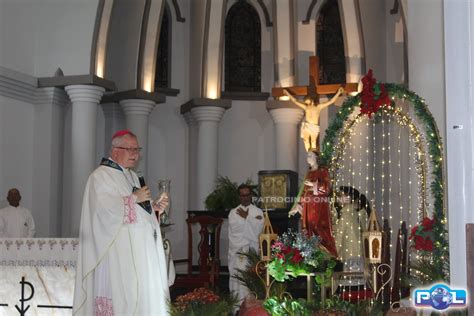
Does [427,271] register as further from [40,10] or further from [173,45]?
[173,45]

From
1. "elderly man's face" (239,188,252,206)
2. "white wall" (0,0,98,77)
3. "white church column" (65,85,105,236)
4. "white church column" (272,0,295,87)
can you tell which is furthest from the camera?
"white church column" (272,0,295,87)

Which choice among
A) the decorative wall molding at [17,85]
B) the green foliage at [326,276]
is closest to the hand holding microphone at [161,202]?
the green foliage at [326,276]

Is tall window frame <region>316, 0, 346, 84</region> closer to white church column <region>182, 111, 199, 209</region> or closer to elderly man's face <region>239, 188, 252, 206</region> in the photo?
white church column <region>182, 111, 199, 209</region>

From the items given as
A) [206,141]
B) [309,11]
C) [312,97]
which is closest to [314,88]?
[312,97]

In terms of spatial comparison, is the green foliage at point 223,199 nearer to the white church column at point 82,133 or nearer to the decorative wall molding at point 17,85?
the white church column at point 82,133

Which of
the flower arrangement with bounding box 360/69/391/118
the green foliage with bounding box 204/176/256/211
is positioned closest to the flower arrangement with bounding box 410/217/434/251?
the flower arrangement with bounding box 360/69/391/118

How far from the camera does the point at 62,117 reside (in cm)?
1540

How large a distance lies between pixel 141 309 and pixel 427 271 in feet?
9.79

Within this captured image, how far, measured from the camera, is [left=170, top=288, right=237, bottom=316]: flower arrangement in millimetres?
7102

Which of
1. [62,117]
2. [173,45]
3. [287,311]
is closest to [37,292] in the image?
[287,311]

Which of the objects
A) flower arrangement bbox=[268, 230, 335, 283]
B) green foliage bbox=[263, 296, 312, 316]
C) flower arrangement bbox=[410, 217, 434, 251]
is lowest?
green foliage bbox=[263, 296, 312, 316]

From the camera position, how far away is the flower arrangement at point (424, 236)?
8.27 metres

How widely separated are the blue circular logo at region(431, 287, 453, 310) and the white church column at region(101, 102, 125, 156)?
1275 centimetres

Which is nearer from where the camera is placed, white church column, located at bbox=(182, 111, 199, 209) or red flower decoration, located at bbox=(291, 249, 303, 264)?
red flower decoration, located at bbox=(291, 249, 303, 264)
